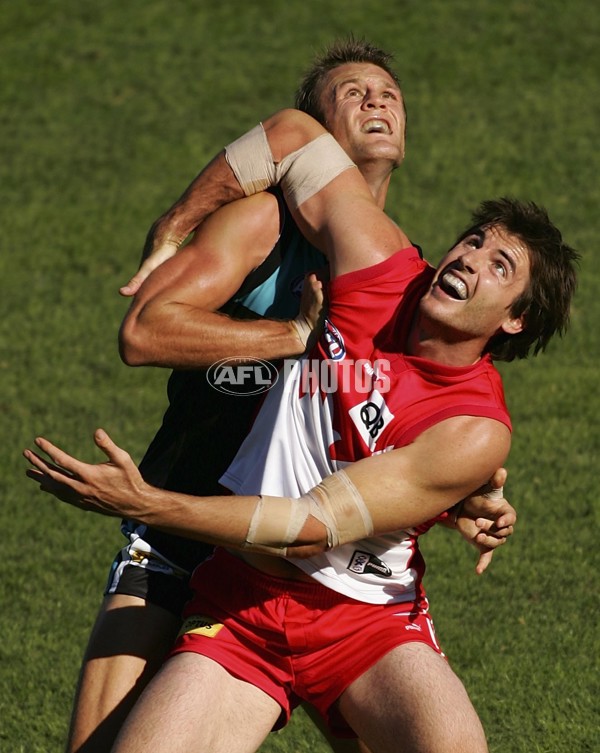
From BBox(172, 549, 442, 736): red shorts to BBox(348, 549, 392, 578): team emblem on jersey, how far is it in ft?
0.31

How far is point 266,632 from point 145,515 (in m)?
0.72

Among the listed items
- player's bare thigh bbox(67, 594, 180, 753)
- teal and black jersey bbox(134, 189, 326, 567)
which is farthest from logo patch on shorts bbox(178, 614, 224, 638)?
teal and black jersey bbox(134, 189, 326, 567)

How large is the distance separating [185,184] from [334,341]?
24.0 ft

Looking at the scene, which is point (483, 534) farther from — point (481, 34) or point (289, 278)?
point (481, 34)

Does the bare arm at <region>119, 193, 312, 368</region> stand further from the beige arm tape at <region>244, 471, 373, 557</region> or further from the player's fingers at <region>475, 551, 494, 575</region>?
the player's fingers at <region>475, 551, 494, 575</region>

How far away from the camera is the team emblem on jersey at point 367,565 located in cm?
404

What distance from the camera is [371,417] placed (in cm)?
395

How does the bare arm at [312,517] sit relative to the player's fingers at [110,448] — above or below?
below

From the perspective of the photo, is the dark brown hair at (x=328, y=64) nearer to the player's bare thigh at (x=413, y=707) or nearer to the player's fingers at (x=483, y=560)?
the player's fingers at (x=483, y=560)

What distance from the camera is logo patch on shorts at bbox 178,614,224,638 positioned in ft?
13.3

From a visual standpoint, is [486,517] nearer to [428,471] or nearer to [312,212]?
[428,471]

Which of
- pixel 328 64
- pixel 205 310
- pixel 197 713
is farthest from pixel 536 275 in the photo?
pixel 197 713

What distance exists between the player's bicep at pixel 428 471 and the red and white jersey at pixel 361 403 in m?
0.08

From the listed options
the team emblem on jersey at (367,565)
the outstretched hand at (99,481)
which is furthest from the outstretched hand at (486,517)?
the outstretched hand at (99,481)
